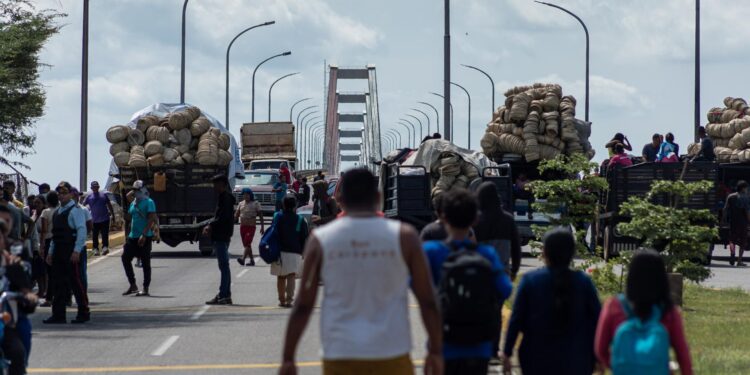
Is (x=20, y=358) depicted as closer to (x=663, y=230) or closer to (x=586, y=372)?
(x=586, y=372)

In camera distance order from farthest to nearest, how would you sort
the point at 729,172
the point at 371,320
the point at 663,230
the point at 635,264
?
the point at 729,172, the point at 663,230, the point at 635,264, the point at 371,320

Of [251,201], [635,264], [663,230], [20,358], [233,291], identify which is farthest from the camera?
[251,201]

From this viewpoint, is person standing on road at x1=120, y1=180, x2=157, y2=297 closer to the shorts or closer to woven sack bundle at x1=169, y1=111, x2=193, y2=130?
the shorts

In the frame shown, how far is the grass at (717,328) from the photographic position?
505 inches

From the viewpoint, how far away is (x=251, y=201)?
30.9 metres

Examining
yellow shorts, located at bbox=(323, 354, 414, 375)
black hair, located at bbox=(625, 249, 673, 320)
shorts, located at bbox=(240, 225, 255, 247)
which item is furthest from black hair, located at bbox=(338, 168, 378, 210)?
shorts, located at bbox=(240, 225, 255, 247)

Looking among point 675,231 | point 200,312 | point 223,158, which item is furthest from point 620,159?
point 200,312

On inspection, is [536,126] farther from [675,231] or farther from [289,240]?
[675,231]

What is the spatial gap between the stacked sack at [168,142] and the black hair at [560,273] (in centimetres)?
2628

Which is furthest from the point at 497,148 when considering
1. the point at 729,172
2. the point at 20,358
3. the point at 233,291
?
the point at 20,358

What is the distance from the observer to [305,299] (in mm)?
6977

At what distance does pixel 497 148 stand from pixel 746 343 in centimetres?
1919

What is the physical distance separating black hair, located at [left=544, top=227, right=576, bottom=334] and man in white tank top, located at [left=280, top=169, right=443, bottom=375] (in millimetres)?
1378

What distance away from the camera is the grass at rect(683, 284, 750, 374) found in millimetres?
12828
